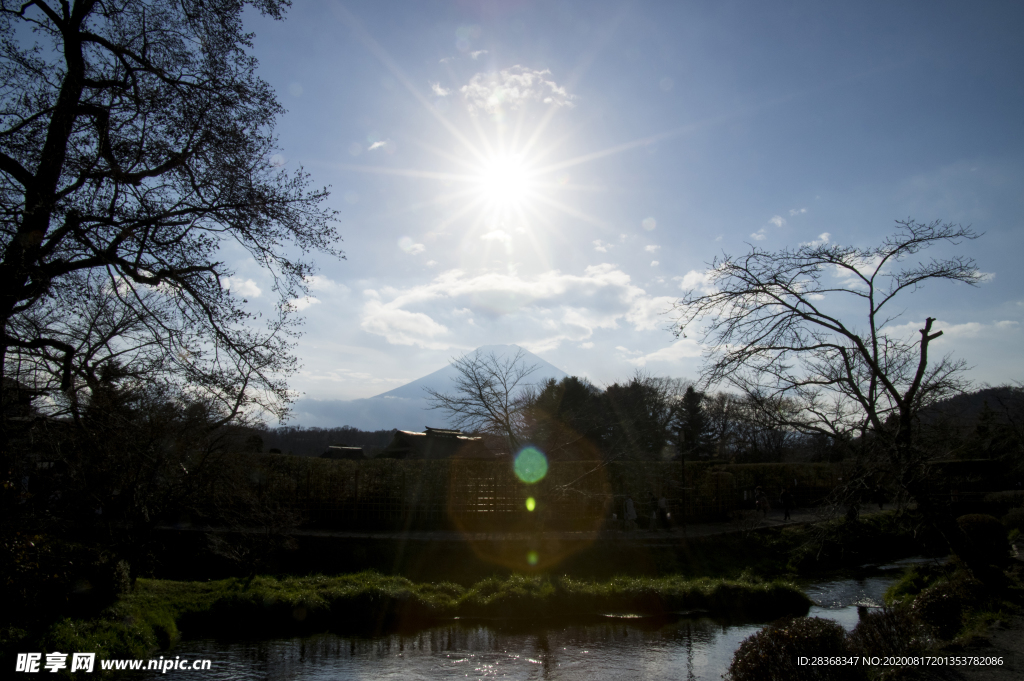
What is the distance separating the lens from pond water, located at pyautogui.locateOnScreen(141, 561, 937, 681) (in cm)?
985

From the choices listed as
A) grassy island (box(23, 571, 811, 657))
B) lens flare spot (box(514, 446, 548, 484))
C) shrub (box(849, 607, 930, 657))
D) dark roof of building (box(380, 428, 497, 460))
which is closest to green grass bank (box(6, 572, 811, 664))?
grassy island (box(23, 571, 811, 657))

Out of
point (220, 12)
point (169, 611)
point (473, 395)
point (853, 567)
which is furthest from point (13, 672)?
point (853, 567)

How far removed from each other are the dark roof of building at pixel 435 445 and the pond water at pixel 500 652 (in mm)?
23570

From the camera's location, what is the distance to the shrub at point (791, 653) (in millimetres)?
6965

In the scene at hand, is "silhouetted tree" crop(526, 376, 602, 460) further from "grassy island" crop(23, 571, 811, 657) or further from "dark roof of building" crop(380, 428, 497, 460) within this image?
"dark roof of building" crop(380, 428, 497, 460)

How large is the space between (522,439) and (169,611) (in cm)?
1016

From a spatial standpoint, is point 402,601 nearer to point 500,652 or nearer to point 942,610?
point 500,652

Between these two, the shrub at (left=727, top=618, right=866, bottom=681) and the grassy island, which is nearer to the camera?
the shrub at (left=727, top=618, right=866, bottom=681)

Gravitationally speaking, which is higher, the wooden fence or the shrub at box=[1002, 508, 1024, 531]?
the wooden fence

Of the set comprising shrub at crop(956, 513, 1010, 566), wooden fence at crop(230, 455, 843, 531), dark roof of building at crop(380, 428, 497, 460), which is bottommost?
shrub at crop(956, 513, 1010, 566)

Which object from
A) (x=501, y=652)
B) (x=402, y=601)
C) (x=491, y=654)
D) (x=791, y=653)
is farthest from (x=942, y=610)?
(x=402, y=601)

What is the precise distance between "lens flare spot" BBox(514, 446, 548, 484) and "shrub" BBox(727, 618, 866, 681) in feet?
35.1

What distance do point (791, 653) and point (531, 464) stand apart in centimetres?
1158

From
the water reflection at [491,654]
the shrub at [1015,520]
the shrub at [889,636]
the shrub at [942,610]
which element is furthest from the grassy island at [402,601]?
the shrub at [1015,520]
